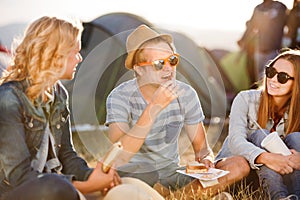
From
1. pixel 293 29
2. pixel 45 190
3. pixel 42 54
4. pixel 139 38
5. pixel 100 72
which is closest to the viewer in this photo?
pixel 45 190

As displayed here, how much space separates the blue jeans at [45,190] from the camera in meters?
1.90

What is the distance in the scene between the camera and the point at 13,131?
197 centimetres

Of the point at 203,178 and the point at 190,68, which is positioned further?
the point at 190,68

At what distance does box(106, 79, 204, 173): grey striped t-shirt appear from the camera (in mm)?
2438

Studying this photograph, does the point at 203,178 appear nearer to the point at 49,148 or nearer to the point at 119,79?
the point at 49,148

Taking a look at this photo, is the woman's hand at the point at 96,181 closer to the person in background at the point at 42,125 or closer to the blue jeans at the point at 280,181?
the person in background at the point at 42,125

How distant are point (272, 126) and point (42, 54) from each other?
3.58 ft

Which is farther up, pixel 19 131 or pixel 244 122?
pixel 19 131

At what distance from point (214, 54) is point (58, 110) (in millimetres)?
4202

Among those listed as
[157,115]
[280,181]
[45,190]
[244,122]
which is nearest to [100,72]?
[244,122]

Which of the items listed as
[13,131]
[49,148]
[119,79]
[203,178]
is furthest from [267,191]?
[119,79]

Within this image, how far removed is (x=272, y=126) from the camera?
2.64m

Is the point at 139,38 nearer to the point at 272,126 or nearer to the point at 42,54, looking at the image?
the point at 42,54

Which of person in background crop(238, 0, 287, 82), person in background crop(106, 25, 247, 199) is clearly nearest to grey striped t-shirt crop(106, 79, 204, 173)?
person in background crop(106, 25, 247, 199)
